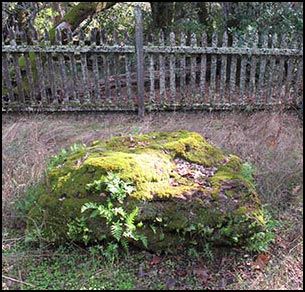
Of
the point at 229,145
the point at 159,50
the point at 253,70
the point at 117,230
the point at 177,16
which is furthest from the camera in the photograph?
the point at 177,16

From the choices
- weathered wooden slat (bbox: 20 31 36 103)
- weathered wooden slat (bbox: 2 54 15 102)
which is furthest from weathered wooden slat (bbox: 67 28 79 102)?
weathered wooden slat (bbox: 2 54 15 102)

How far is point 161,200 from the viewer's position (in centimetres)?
306

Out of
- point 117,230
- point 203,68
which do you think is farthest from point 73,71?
point 117,230

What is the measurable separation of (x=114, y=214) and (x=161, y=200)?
16.9 inches

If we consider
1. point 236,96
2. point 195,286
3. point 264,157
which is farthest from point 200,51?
point 195,286

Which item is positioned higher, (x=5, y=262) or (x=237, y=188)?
(x=237, y=188)

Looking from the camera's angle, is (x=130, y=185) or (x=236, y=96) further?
(x=236, y=96)

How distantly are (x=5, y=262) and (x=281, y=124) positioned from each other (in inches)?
180

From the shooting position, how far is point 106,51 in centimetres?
607

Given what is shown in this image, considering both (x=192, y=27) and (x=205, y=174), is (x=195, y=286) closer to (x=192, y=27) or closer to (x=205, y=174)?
(x=205, y=174)

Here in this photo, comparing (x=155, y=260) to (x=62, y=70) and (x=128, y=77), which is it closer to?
(x=128, y=77)

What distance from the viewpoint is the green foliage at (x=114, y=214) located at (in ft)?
9.39

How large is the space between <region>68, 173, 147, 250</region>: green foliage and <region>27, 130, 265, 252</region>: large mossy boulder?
0.05 metres

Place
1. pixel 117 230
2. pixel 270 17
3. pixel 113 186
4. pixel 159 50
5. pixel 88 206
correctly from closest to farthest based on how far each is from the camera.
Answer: pixel 117 230 < pixel 88 206 < pixel 113 186 < pixel 159 50 < pixel 270 17
